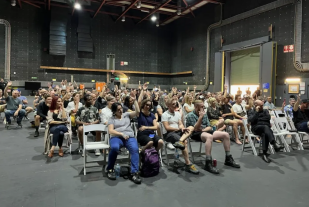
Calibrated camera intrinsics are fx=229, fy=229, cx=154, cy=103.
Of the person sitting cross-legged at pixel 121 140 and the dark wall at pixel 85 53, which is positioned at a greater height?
the dark wall at pixel 85 53

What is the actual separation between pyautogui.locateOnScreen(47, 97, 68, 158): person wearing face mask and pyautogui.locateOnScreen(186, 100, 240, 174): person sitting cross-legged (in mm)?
2338

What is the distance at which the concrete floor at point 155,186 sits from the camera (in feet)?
8.41

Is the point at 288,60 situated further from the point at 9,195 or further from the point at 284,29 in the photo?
the point at 9,195

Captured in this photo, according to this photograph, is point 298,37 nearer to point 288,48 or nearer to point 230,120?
point 288,48

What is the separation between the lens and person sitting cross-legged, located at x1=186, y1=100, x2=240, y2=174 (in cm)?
365

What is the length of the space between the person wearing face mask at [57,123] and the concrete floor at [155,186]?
0.85ft

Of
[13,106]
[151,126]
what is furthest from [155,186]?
[13,106]

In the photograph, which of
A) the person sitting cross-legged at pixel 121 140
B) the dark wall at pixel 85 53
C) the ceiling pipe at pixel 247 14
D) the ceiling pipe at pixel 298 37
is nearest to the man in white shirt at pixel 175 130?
the person sitting cross-legged at pixel 121 140

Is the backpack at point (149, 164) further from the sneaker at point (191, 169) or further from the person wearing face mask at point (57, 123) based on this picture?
the person wearing face mask at point (57, 123)

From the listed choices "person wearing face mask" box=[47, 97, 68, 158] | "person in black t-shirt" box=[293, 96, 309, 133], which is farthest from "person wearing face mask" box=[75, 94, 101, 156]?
"person in black t-shirt" box=[293, 96, 309, 133]

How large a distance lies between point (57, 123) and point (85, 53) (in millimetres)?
13255

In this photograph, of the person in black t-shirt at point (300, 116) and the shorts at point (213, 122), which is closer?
the person in black t-shirt at point (300, 116)

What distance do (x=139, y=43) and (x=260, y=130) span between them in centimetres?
1490

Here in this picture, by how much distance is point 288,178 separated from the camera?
10.9ft
